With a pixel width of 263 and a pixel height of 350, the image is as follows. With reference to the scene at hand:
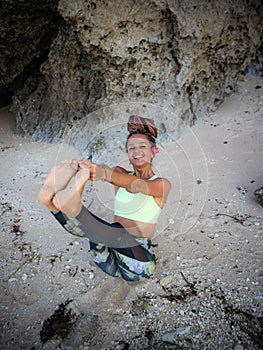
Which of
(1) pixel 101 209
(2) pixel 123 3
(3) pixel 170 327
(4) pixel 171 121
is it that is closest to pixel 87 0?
(2) pixel 123 3

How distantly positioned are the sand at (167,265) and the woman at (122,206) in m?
0.20

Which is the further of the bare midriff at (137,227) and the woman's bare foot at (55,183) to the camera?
the bare midriff at (137,227)

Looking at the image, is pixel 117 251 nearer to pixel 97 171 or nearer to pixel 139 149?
pixel 97 171

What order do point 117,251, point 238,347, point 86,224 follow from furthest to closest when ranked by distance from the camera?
1. point 117,251
2. point 86,224
3. point 238,347

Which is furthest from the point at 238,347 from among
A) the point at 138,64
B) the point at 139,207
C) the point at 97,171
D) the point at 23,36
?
the point at 23,36

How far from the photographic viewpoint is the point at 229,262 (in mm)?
2260

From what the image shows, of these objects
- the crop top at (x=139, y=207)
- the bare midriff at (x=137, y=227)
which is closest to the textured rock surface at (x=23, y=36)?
the crop top at (x=139, y=207)

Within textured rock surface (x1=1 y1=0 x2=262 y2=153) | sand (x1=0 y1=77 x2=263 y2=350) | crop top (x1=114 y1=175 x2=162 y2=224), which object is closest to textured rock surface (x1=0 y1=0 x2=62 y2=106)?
textured rock surface (x1=1 y1=0 x2=262 y2=153)

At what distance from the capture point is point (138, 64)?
152 inches

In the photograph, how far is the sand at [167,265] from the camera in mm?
1851

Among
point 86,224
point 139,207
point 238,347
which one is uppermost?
point 86,224

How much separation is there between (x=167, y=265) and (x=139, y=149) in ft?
2.91

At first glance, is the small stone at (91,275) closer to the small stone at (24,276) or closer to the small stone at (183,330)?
the small stone at (24,276)

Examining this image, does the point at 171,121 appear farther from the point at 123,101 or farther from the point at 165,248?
the point at 165,248
